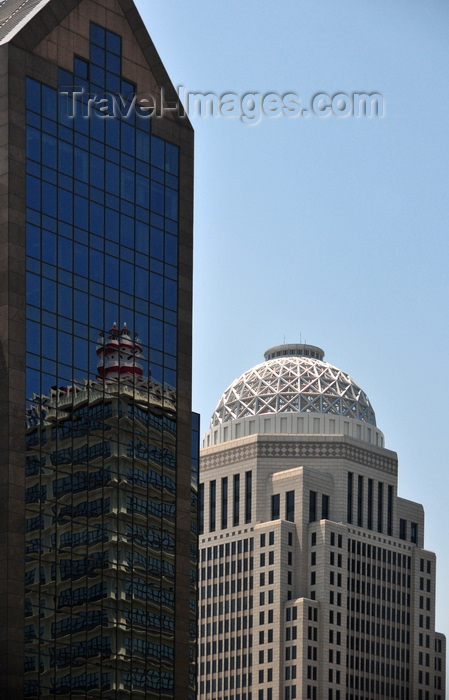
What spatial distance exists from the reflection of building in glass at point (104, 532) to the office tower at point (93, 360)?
4.7 inches

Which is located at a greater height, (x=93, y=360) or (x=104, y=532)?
(x=93, y=360)

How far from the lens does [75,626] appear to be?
110375 mm

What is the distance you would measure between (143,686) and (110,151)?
122 ft

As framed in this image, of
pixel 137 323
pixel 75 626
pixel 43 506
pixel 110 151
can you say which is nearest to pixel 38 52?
pixel 110 151

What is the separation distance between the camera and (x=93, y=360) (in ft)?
379

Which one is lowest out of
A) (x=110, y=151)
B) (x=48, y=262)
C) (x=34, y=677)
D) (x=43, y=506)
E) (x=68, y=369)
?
(x=34, y=677)

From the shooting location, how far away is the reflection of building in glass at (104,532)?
108375 millimetres

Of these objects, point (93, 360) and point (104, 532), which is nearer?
point (104, 532)

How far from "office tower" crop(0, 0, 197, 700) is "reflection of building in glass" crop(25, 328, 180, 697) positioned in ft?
0.39

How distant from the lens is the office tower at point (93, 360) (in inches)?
4264

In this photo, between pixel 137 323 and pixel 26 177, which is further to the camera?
pixel 137 323

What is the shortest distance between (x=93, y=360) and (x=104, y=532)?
11.6 metres

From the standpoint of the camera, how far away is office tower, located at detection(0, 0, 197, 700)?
108m

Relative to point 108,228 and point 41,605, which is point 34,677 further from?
point 108,228
